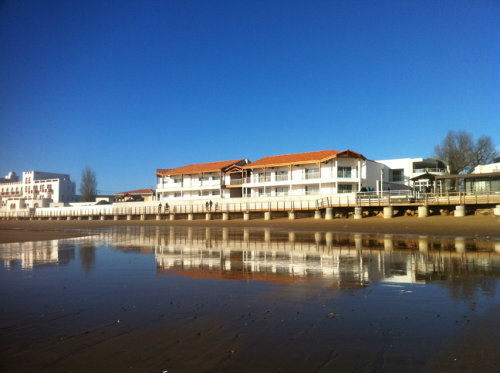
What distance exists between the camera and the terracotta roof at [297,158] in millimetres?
48412

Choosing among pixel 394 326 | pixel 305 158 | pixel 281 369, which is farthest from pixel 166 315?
pixel 305 158

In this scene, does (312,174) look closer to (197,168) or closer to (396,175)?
(396,175)

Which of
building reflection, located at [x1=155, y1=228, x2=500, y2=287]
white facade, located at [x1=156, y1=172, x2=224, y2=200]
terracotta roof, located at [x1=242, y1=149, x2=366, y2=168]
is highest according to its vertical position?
terracotta roof, located at [x1=242, y1=149, x2=366, y2=168]

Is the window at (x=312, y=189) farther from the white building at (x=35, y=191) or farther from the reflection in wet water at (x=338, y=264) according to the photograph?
the white building at (x=35, y=191)

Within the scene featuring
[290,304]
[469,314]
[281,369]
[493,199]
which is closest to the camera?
[281,369]

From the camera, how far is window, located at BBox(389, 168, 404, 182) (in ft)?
171

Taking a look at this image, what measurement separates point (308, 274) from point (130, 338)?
626 centimetres

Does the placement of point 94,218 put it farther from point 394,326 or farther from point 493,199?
point 394,326

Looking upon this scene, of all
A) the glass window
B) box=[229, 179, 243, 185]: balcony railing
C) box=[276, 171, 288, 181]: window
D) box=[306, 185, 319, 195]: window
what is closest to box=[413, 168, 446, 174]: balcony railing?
box=[306, 185, 319, 195]: window

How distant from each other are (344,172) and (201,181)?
85.1ft

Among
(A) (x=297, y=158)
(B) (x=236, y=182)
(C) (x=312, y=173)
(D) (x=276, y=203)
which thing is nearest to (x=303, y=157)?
(A) (x=297, y=158)

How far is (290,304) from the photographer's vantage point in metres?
6.96

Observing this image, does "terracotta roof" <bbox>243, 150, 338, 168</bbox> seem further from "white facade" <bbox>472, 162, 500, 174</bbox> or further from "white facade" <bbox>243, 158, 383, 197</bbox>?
"white facade" <bbox>472, 162, 500, 174</bbox>

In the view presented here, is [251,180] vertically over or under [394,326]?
over
